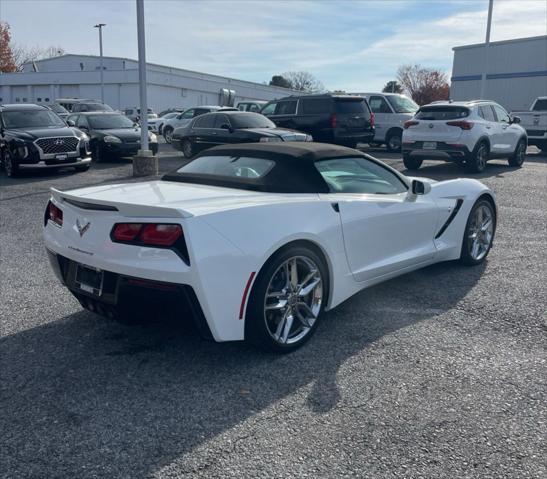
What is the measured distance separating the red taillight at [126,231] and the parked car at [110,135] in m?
12.9

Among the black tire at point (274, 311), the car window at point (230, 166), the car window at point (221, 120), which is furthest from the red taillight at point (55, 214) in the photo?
the car window at point (221, 120)

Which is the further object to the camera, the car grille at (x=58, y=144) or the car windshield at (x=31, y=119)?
the car windshield at (x=31, y=119)

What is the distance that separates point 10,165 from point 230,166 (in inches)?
413

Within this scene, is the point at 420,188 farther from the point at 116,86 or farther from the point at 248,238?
the point at 116,86

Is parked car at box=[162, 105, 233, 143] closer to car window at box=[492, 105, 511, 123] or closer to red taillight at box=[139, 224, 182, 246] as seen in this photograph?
car window at box=[492, 105, 511, 123]

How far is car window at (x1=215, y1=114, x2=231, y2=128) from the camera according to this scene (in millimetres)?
15789

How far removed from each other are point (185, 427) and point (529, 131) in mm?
19698

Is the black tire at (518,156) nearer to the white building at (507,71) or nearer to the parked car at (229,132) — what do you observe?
the parked car at (229,132)

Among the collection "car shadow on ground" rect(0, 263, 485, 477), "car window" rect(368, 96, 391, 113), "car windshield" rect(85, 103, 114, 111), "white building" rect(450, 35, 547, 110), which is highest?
"white building" rect(450, 35, 547, 110)

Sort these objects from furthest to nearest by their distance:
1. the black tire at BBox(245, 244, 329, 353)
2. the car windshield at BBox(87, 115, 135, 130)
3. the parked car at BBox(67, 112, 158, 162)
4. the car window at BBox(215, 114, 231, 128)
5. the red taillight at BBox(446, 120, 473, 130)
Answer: the car windshield at BBox(87, 115, 135, 130) → the parked car at BBox(67, 112, 158, 162) → the car window at BBox(215, 114, 231, 128) → the red taillight at BBox(446, 120, 473, 130) → the black tire at BBox(245, 244, 329, 353)

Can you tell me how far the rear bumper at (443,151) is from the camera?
43.7 ft

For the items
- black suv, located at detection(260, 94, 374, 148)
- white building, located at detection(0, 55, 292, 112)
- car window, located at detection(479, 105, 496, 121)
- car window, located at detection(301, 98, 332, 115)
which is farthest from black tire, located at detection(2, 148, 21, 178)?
white building, located at detection(0, 55, 292, 112)

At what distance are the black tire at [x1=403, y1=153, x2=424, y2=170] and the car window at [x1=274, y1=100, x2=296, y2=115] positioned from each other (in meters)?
4.33

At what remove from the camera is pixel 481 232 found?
6.07 m
